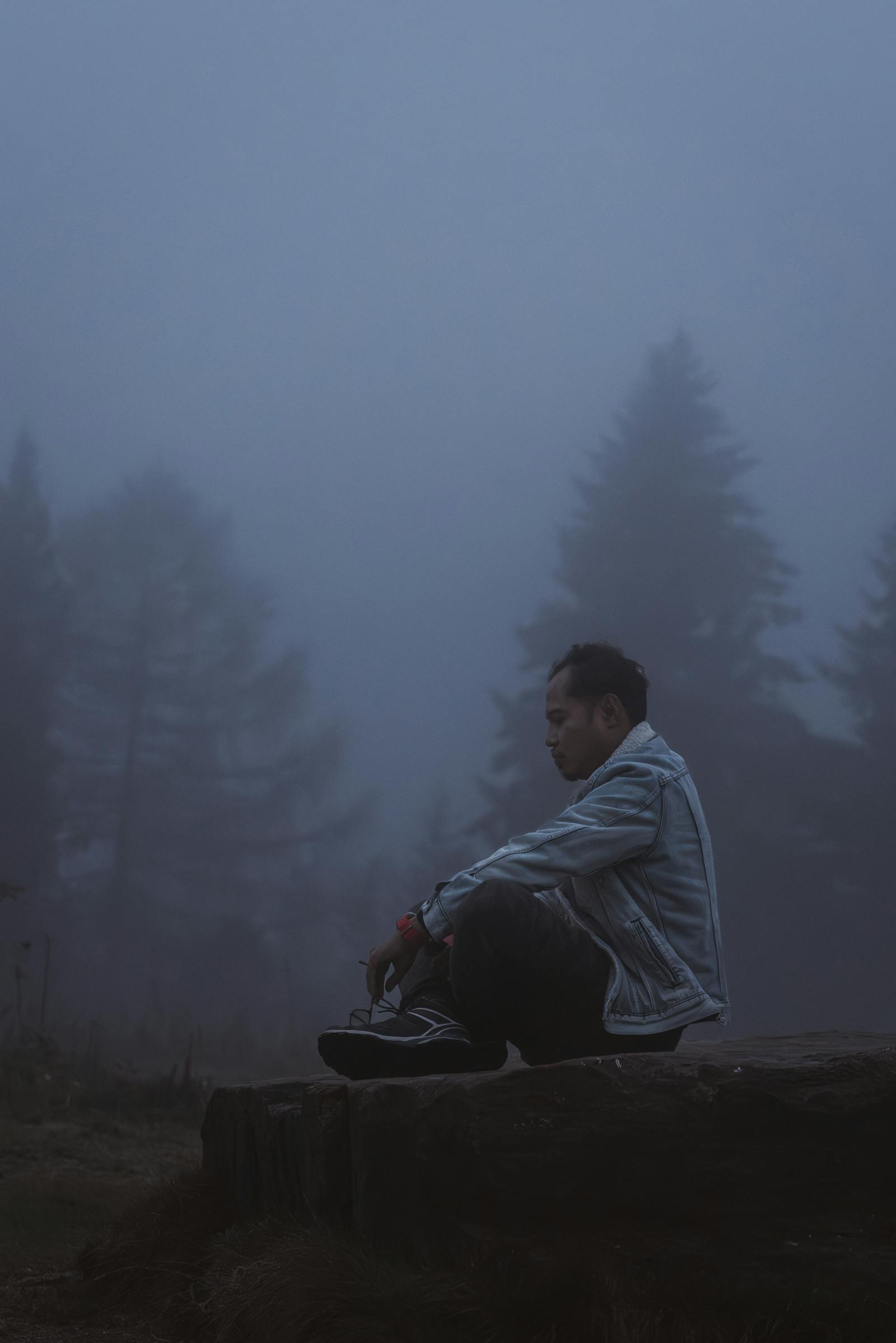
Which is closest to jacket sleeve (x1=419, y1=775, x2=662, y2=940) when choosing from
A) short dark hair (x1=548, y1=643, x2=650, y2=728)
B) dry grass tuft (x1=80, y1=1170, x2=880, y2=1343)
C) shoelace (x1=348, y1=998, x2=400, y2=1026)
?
shoelace (x1=348, y1=998, x2=400, y2=1026)

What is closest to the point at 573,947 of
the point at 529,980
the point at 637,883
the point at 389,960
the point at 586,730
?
the point at 529,980

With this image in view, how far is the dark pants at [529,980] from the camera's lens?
2197mm

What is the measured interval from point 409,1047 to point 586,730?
898mm

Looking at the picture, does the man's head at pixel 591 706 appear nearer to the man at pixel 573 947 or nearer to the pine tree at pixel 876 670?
the man at pixel 573 947

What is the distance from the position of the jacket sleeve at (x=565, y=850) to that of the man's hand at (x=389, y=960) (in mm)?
69

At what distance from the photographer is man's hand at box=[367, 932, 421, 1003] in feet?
7.41

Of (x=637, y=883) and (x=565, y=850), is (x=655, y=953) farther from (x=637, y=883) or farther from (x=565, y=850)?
(x=565, y=850)

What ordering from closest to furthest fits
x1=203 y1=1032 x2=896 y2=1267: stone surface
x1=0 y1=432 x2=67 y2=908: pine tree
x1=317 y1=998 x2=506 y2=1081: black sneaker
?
x1=203 y1=1032 x2=896 y2=1267: stone surface
x1=317 y1=998 x2=506 y2=1081: black sneaker
x1=0 y1=432 x2=67 y2=908: pine tree

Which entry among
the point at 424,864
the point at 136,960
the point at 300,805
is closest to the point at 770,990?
the point at 424,864

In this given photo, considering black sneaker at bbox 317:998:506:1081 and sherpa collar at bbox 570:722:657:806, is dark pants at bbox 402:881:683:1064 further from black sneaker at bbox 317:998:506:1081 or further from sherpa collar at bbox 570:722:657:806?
sherpa collar at bbox 570:722:657:806

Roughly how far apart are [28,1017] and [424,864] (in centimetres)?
783

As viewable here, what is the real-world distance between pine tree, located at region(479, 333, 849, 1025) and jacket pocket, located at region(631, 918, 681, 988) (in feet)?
40.8

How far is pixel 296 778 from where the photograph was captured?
53.4ft

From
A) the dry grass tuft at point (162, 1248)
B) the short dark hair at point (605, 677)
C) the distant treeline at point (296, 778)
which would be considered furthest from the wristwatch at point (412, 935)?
the distant treeline at point (296, 778)
